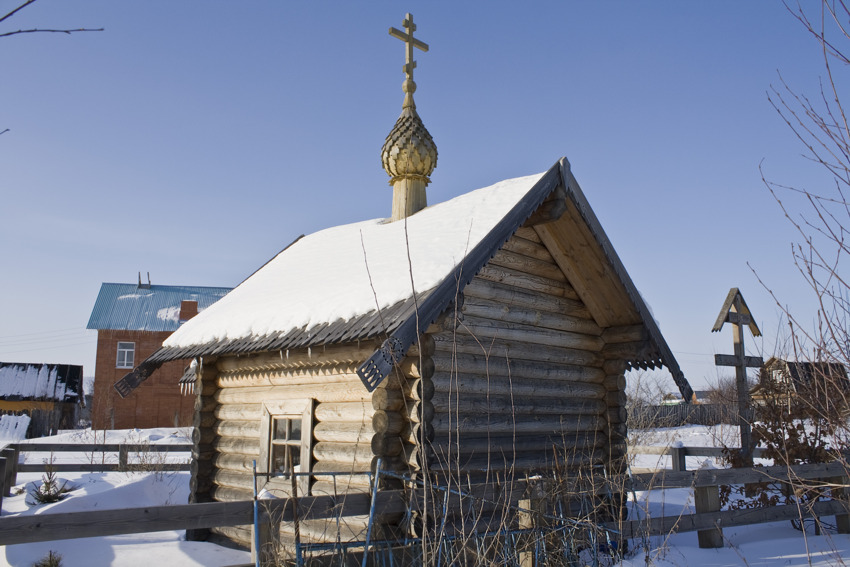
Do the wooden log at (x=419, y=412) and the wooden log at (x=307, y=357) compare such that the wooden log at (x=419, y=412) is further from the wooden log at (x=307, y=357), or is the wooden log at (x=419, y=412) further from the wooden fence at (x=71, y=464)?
the wooden fence at (x=71, y=464)

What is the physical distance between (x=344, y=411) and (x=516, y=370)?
2233 millimetres

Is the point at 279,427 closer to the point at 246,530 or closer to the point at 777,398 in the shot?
the point at 246,530

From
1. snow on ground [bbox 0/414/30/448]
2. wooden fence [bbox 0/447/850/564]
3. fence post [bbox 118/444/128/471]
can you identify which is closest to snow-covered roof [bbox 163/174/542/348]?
wooden fence [bbox 0/447/850/564]

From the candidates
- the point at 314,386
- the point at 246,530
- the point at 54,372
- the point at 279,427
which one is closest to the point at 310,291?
the point at 314,386

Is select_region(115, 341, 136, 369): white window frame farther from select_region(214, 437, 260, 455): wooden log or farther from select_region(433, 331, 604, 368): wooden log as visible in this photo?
select_region(433, 331, 604, 368): wooden log

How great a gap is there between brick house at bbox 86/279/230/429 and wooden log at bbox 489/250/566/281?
27.7m

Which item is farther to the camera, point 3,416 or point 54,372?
point 54,372

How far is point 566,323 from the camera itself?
9602 millimetres

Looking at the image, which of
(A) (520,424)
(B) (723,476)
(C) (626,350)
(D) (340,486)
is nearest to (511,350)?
(A) (520,424)

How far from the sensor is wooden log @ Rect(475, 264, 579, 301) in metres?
8.57

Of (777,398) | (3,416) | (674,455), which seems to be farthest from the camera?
(3,416)

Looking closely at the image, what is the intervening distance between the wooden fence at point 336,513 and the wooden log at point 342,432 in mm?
1085

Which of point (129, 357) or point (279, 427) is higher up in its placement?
point (129, 357)

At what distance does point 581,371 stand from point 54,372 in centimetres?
3386
